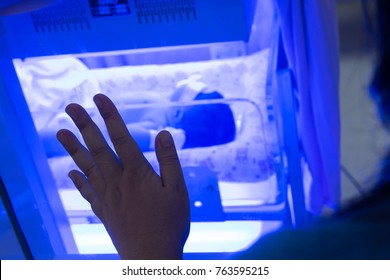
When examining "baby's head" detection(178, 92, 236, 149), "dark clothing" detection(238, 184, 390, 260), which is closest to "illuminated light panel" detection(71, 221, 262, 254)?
"baby's head" detection(178, 92, 236, 149)

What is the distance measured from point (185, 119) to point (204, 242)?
0.98 ft

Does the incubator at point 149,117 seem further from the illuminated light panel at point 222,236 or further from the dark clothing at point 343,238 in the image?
the dark clothing at point 343,238

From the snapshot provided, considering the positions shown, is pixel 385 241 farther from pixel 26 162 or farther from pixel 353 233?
pixel 26 162

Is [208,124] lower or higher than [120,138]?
lower

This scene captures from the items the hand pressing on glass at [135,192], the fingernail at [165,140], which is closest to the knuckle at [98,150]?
the hand pressing on glass at [135,192]

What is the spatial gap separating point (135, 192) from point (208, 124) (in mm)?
365

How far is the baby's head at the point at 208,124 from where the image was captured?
982mm

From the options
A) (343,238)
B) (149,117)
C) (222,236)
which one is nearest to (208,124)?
(149,117)

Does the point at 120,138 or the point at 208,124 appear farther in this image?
the point at 208,124

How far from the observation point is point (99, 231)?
3.57 ft

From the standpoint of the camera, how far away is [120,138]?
67cm

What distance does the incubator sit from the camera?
885 mm

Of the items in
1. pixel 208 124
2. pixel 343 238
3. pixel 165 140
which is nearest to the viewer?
pixel 343 238

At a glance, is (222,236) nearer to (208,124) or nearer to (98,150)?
(208,124)
